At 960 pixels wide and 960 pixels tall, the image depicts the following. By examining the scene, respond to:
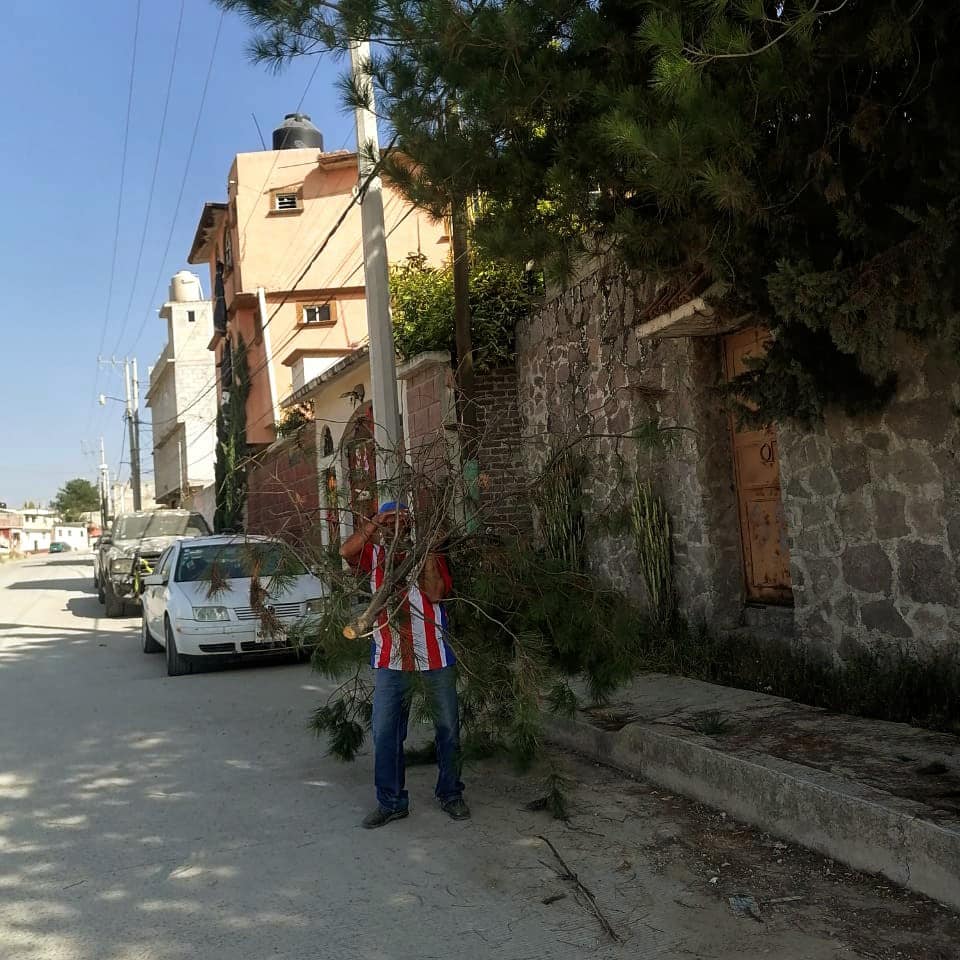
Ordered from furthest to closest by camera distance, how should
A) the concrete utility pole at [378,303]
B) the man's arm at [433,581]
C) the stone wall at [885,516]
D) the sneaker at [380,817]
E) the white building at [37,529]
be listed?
the white building at [37,529] → the concrete utility pole at [378,303] → the stone wall at [885,516] → the man's arm at [433,581] → the sneaker at [380,817]

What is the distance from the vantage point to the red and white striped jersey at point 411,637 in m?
5.39

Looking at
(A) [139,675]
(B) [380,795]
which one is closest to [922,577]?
(B) [380,795]

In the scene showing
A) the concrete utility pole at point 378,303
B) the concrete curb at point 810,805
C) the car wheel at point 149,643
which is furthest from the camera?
the car wheel at point 149,643

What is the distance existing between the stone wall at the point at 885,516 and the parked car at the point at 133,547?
11.9m

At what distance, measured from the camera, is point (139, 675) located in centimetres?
1163

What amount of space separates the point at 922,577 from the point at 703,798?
224cm

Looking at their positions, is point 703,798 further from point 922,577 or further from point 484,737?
point 922,577

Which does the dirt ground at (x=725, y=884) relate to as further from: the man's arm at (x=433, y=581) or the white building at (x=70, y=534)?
the white building at (x=70, y=534)

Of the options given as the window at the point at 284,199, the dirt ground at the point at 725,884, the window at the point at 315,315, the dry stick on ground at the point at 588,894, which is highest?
the window at the point at 284,199

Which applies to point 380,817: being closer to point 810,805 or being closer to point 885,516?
point 810,805

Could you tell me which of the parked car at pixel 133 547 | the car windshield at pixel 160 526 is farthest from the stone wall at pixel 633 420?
the car windshield at pixel 160 526

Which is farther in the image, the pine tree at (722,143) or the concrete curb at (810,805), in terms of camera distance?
the pine tree at (722,143)

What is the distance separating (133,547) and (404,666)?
1638cm

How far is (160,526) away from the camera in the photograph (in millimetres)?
22797
